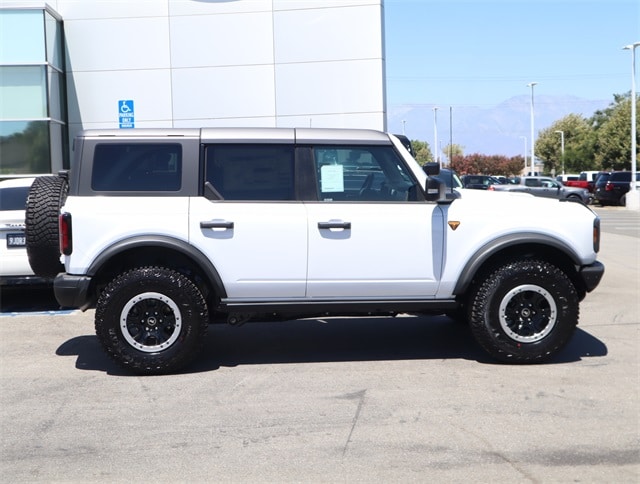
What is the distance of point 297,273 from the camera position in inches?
271

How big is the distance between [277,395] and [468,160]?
8817 cm

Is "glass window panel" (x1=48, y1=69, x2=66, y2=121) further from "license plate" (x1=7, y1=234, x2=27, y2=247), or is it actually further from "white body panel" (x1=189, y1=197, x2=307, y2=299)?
"white body panel" (x1=189, y1=197, x2=307, y2=299)

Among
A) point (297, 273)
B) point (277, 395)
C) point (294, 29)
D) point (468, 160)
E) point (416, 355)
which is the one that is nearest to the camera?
point (277, 395)

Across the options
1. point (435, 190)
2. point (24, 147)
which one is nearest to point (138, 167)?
point (435, 190)

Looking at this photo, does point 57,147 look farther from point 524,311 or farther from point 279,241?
point 524,311

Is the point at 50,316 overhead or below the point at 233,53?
below

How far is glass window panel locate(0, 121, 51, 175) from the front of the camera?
1917 centimetres

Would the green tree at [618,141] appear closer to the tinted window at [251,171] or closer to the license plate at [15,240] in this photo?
the license plate at [15,240]

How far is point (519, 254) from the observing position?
23.6 ft

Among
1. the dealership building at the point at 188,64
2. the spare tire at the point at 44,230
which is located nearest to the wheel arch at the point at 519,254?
the spare tire at the point at 44,230

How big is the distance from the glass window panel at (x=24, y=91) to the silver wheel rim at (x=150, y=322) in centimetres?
1402

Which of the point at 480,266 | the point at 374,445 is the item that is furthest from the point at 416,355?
the point at 374,445

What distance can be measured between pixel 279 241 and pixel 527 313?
2.21 metres

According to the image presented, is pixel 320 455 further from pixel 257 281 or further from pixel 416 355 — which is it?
pixel 416 355
